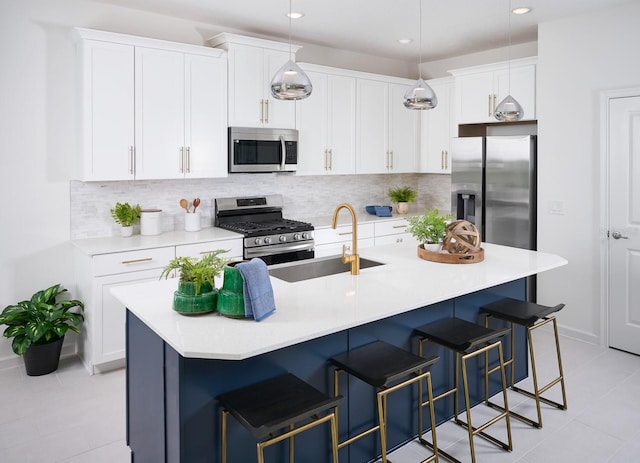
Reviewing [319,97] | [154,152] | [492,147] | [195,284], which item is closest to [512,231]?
[492,147]

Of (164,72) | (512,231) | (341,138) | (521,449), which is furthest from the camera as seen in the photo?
(341,138)

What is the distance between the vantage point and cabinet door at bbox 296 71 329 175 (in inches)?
197

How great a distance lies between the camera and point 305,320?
2.12 metres

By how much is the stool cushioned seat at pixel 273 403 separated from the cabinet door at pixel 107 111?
2481 millimetres

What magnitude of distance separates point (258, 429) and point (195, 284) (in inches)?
26.4

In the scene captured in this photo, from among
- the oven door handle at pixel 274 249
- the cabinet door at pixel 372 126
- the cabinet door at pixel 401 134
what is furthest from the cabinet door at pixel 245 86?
the cabinet door at pixel 401 134

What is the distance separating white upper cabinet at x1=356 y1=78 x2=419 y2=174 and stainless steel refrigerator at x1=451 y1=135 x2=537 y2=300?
30.2 inches

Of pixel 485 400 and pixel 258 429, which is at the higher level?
pixel 258 429

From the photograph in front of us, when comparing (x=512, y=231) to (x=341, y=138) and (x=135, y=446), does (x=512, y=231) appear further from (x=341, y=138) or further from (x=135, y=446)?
(x=135, y=446)

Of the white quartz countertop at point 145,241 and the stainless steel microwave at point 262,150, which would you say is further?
the stainless steel microwave at point 262,150

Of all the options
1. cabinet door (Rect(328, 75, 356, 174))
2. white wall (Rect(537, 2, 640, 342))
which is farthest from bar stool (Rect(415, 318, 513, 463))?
cabinet door (Rect(328, 75, 356, 174))

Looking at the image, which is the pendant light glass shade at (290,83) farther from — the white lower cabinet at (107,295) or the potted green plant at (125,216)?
the potted green plant at (125,216)

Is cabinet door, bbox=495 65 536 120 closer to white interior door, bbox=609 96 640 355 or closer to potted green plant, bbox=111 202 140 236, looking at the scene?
white interior door, bbox=609 96 640 355

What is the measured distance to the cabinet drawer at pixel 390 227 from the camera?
544 cm
